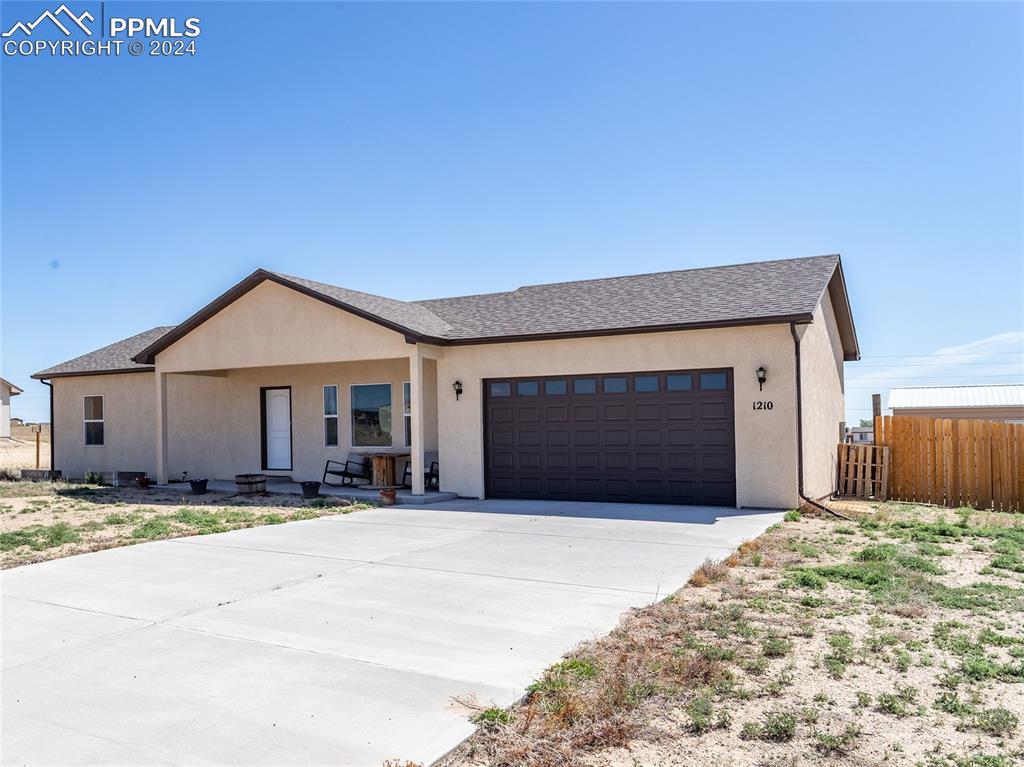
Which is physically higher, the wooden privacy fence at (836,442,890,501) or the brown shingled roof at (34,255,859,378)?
the brown shingled roof at (34,255,859,378)

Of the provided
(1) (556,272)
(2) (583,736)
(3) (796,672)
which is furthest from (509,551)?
(1) (556,272)

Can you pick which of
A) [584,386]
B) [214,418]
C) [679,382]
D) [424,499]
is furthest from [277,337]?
[679,382]

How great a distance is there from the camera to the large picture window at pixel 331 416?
18109 millimetres

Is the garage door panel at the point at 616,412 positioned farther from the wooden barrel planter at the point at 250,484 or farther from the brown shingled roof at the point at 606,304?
the wooden barrel planter at the point at 250,484

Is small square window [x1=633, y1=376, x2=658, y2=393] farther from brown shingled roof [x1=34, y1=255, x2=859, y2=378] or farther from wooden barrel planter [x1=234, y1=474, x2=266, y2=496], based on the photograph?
wooden barrel planter [x1=234, y1=474, x2=266, y2=496]

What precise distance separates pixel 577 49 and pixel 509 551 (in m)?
10.7

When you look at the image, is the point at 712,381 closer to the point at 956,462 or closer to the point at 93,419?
the point at 956,462

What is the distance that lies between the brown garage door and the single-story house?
0.03 meters

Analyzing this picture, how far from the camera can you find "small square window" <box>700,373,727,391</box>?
43.0 feet

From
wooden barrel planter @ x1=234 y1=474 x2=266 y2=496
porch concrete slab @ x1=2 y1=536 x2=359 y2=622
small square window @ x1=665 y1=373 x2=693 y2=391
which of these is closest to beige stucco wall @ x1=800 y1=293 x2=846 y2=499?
small square window @ x1=665 y1=373 x2=693 y2=391

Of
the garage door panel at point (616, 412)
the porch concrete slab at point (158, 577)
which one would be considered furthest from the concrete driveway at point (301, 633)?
the garage door panel at point (616, 412)

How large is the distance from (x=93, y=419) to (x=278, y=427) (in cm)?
665

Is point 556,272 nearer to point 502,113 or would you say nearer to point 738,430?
point 502,113

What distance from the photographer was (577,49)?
49.0 feet
